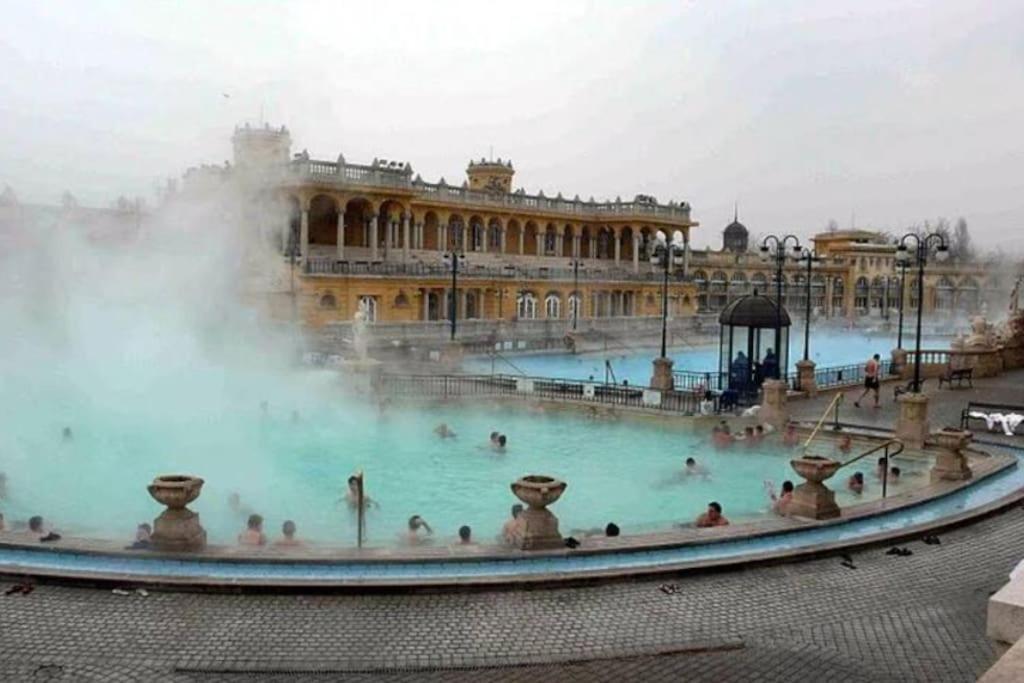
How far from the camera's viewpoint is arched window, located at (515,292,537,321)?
5741 cm

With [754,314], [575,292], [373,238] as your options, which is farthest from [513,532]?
[575,292]

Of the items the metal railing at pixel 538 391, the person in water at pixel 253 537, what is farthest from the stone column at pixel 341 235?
the person in water at pixel 253 537

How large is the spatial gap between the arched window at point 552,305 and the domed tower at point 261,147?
18.7 metres

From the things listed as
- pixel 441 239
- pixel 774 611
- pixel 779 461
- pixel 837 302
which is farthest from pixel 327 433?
pixel 837 302

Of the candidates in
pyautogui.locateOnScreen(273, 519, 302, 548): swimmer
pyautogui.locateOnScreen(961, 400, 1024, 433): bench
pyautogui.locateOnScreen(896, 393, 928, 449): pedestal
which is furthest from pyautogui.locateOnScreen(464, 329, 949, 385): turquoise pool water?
pyautogui.locateOnScreen(273, 519, 302, 548): swimmer

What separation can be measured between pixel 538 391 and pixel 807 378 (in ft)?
25.5

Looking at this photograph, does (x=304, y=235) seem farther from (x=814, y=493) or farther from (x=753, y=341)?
(x=814, y=493)

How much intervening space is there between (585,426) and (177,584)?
49.6ft

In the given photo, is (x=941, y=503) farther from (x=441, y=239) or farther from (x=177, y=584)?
(x=441, y=239)

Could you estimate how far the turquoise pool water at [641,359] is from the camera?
131ft

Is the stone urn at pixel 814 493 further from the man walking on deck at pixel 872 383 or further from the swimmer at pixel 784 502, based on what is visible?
the man walking on deck at pixel 872 383

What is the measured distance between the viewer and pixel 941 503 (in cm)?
1437

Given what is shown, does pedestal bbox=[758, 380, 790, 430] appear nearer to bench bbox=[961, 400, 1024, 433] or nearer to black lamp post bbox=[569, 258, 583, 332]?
bench bbox=[961, 400, 1024, 433]

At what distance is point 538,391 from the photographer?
1046 inches
